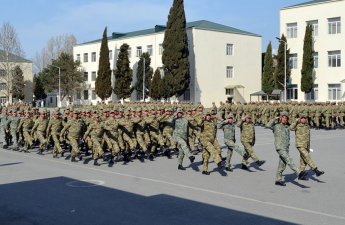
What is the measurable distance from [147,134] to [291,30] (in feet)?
119

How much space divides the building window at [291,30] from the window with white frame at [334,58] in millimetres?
4429

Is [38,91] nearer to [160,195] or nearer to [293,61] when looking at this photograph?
[293,61]

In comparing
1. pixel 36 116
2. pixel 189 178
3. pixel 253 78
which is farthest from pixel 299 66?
pixel 189 178

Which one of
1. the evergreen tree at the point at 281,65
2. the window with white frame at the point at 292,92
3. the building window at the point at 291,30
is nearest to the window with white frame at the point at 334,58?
the evergreen tree at the point at 281,65

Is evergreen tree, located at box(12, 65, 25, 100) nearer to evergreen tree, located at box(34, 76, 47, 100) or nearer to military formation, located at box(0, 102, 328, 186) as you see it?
evergreen tree, located at box(34, 76, 47, 100)

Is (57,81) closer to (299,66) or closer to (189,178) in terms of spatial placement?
(299,66)

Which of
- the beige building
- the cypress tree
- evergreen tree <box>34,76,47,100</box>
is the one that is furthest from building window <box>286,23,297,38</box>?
evergreen tree <box>34,76,47,100</box>

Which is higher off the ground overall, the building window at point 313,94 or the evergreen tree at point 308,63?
the evergreen tree at point 308,63

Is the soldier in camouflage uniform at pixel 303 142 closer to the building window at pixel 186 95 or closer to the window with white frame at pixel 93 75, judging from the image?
the building window at pixel 186 95

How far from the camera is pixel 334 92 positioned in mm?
45906

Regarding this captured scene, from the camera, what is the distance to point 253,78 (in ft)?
194

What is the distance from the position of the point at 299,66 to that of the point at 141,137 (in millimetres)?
35796

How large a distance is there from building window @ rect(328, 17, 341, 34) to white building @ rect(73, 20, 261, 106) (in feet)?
44.8

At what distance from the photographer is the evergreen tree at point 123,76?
5631cm
